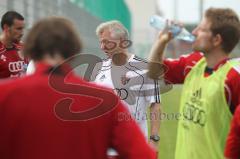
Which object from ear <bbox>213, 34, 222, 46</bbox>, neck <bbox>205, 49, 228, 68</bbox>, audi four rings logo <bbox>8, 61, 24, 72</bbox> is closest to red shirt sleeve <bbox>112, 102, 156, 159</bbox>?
neck <bbox>205, 49, 228, 68</bbox>

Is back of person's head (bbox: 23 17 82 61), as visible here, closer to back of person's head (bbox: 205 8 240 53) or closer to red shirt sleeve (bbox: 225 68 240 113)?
red shirt sleeve (bbox: 225 68 240 113)

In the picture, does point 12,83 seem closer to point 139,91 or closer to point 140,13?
point 139,91

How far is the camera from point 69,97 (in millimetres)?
2975

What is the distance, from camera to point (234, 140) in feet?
12.8

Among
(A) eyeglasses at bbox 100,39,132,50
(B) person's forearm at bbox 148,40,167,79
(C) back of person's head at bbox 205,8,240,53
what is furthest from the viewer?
(A) eyeglasses at bbox 100,39,132,50

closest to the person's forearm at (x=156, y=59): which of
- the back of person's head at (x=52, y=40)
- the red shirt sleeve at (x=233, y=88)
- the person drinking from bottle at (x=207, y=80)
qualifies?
the person drinking from bottle at (x=207, y=80)

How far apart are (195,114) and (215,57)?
1.44 ft

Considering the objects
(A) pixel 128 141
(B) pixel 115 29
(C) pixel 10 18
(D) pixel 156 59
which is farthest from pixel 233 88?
(C) pixel 10 18

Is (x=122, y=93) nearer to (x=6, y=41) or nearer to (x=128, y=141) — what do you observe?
(x=6, y=41)

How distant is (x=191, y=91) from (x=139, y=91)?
1.33m

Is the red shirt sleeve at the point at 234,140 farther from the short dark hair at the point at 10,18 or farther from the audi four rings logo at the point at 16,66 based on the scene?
the short dark hair at the point at 10,18

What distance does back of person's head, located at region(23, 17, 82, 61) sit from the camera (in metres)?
2.89

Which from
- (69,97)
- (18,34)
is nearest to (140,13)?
(18,34)

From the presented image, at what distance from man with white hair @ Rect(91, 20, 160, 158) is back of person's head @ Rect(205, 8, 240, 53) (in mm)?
1239
